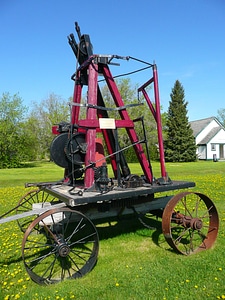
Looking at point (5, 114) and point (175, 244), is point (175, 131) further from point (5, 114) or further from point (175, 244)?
point (175, 244)

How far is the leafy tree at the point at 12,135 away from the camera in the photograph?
105 ft

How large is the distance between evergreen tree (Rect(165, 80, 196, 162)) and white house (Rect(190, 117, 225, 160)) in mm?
4628

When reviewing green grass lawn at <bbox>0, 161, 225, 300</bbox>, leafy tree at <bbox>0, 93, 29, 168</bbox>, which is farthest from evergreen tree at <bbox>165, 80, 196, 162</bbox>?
green grass lawn at <bbox>0, 161, 225, 300</bbox>

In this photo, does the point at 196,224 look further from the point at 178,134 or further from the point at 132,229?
the point at 178,134

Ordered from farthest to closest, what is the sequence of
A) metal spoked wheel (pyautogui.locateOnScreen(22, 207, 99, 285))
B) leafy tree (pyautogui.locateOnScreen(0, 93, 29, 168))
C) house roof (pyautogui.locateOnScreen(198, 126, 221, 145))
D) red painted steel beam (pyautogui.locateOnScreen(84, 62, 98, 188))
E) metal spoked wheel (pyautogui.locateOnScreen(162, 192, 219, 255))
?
house roof (pyautogui.locateOnScreen(198, 126, 221, 145)) < leafy tree (pyautogui.locateOnScreen(0, 93, 29, 168)) < red painted steel beam (pyautogui.locateOnScreen(84, 62, 98, 188)) < metal spoked wheel (pyautogui.locateOnScreen(162, 192, 219, 255)) < metal spoked wheel (pyautogui.locateOnScreen(22, 207, 99, 285))

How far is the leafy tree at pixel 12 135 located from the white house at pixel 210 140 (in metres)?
28.1

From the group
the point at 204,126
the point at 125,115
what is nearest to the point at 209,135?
the point at 204,126

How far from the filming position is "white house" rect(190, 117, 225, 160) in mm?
44912

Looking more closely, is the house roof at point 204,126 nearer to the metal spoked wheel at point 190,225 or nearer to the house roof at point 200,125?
the house roof at point 200,125

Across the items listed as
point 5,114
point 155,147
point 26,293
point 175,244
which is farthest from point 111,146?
point 155,147

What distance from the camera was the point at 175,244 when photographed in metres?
4.43

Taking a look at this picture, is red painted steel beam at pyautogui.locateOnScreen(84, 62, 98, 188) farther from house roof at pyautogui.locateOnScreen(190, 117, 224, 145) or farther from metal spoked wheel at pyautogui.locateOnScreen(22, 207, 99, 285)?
house roof at pyautogui.locateOnScreen(190, 117, 224, 145)

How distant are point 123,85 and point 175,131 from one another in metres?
10.4

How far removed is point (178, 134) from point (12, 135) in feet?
77.0
